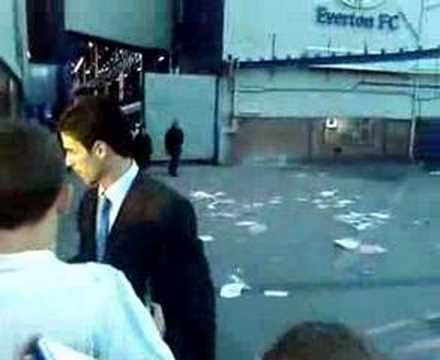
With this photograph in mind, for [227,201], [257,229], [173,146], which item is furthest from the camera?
[173,146]

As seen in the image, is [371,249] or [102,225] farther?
[371,249]

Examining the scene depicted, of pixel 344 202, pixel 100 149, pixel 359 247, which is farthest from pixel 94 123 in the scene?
pixel 344 202

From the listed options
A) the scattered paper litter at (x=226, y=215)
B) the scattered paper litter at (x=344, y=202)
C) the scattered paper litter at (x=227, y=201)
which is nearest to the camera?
the scattered paper litter at (x=226, y=215)

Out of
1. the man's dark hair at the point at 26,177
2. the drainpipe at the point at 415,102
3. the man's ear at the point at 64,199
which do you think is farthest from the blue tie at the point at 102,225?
the drainpipe at the point at 415,102

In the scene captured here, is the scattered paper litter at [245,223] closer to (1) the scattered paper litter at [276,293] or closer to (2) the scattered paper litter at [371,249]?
(2) the scattered paper litter at [371,249]

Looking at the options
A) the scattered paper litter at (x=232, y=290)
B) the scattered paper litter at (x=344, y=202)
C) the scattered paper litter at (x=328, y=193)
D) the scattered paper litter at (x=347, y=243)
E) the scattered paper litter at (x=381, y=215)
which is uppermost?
the scattered paper litter at (x=232, y=290)

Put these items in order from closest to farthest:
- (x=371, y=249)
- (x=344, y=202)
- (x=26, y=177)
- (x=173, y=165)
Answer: (x=26, y=177)
(x=371, y=249)
(x=344, y=202)
(x=173, y=165)

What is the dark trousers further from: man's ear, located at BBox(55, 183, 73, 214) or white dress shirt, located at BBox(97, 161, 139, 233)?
man's ear, located at BBox(55, 183, 73, 214)

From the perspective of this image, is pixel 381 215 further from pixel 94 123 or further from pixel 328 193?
pixel 94 123

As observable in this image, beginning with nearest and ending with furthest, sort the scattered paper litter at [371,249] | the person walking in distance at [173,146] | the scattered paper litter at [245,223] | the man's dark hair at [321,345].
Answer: the man's dark hair at [321,345] → the scattered paper litter at [371,249] → the scattered paper litter at [245,223] → the person walking in distance at [173,146]

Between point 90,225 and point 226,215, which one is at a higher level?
point 90,225

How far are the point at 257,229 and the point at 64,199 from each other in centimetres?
1073

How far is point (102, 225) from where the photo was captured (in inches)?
119

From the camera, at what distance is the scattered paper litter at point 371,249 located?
10422 mm
